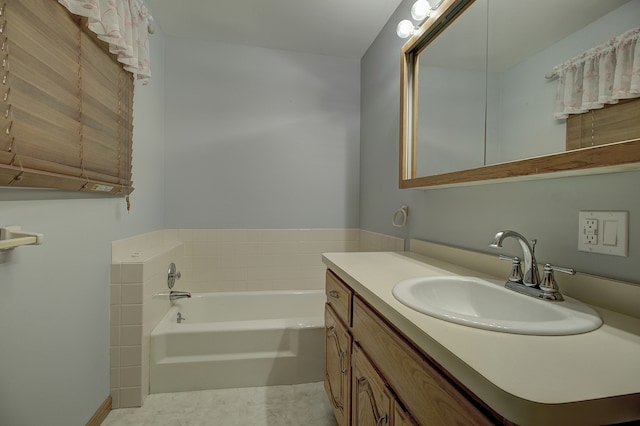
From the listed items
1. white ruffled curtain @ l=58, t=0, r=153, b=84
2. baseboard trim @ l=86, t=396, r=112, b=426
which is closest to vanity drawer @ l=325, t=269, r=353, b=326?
baseboard trim @ l=86, t=396, r=112, b=426

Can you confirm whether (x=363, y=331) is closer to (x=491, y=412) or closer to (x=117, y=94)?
(x=491, y=412)

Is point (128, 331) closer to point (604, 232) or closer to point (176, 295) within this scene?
point (176, 295)

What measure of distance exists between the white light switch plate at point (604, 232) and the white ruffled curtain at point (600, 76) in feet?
0.93

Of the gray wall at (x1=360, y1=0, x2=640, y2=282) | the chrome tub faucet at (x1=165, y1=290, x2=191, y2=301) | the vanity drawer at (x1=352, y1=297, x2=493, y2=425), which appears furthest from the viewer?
the chrome tub faucet at (x1=165, y1=290, x2=191, y2=301)

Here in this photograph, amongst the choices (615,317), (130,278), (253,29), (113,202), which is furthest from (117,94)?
(615,317)

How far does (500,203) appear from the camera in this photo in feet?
3.67

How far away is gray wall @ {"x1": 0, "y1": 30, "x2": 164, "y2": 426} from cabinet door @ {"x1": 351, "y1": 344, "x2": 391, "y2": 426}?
1.15 metres

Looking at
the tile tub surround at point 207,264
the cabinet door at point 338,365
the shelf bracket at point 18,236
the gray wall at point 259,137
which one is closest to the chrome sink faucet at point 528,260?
the cabinet door at point 338,365

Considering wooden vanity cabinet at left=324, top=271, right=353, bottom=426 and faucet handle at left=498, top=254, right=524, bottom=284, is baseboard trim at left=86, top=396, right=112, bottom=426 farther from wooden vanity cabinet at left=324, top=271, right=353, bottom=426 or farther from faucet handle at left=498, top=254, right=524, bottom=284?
faucet handle at left=498, top=254, right=524, bottom=284

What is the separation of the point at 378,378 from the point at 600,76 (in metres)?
1.00

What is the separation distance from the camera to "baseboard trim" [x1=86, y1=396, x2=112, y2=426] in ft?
4.68

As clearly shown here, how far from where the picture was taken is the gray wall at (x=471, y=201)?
76cm

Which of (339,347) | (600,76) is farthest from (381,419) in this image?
(600,76)

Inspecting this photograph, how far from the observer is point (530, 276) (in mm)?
859
